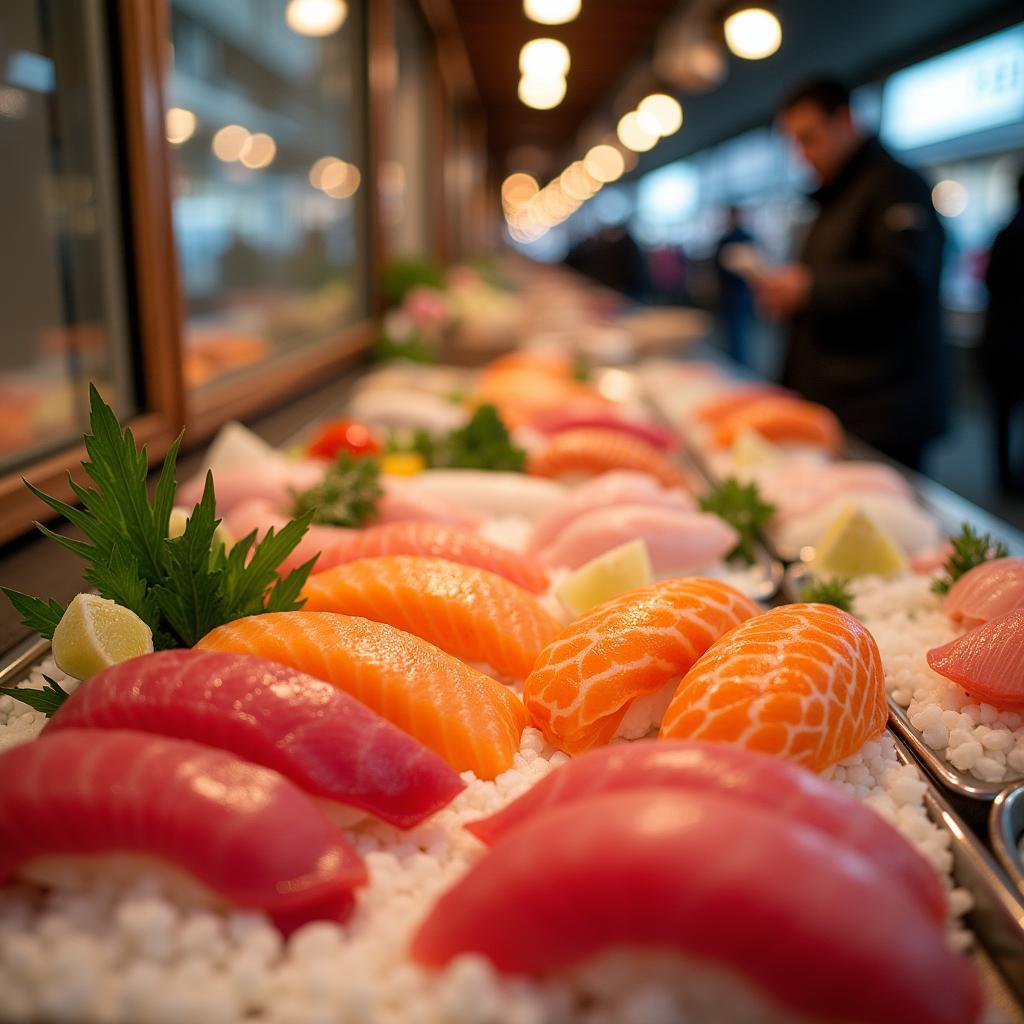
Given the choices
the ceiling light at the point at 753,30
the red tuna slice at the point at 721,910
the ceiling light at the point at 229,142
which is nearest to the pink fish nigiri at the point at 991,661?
the red tuna slice at the point at 721,910

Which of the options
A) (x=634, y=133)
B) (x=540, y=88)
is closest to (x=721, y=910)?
(x=540, y=88)

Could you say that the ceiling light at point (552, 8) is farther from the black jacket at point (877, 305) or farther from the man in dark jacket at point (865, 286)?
the black jacket at point (877, 305)

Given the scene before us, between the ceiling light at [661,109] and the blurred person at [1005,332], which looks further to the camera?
the ceiling light at [661,109]

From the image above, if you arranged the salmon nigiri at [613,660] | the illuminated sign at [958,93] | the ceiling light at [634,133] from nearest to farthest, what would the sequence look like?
the salmon nigiri at [613,660] < the illuminated sign at [958,93] < the ceiling light at [634,133]

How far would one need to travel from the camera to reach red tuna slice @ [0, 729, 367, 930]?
681 mm

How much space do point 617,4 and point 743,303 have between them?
4066mm

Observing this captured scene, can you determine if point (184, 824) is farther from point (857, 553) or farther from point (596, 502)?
point (857, 553)

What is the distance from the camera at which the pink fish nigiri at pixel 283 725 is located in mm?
792

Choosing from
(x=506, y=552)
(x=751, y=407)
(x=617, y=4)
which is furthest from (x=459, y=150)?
(x=506, y=552)

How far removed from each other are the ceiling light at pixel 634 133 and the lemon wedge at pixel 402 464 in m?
5.38

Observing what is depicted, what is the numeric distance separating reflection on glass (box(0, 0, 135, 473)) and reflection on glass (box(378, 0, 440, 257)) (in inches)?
125

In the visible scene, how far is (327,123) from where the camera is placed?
147 inches

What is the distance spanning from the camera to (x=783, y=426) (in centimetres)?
250

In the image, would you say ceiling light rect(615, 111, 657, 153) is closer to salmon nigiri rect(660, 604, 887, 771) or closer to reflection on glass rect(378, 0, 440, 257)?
reflection on glass rect(378, 0, 440, 257)
